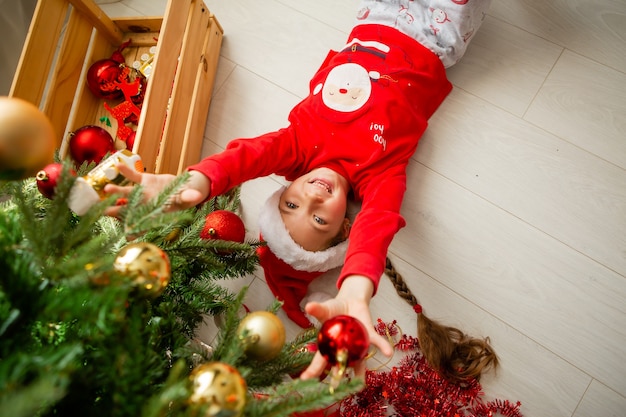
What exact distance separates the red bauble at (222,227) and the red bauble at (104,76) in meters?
0.58

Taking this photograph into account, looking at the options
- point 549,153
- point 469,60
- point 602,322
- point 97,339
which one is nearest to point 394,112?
point 469,60

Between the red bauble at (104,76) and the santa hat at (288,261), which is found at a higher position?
the red bauble at (104,76)

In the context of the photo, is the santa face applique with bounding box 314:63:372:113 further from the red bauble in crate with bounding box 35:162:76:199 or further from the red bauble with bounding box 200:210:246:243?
the red bauble in crate with bounding box 35:162:76:199

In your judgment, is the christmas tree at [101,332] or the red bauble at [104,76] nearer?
the christmas tree at [101,332]

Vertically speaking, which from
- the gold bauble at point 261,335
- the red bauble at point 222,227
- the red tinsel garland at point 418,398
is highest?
the gold bauble at point 261,335

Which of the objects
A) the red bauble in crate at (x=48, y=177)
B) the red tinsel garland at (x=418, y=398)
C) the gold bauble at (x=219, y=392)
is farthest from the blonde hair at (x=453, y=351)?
the red bauble in crate at (x=48, y=177)

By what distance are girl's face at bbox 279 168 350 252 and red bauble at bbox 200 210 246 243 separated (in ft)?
0.44

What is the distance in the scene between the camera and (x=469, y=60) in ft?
4.10

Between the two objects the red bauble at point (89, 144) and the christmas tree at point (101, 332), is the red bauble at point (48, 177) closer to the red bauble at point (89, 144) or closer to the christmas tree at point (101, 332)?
the christmas tree at point (101, 332)

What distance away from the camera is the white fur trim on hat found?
100cm

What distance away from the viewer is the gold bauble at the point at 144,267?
48 cm

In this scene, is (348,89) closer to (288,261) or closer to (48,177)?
(288,261)

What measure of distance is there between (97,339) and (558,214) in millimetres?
1116

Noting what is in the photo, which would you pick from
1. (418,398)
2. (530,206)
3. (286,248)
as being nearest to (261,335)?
(286,248)
